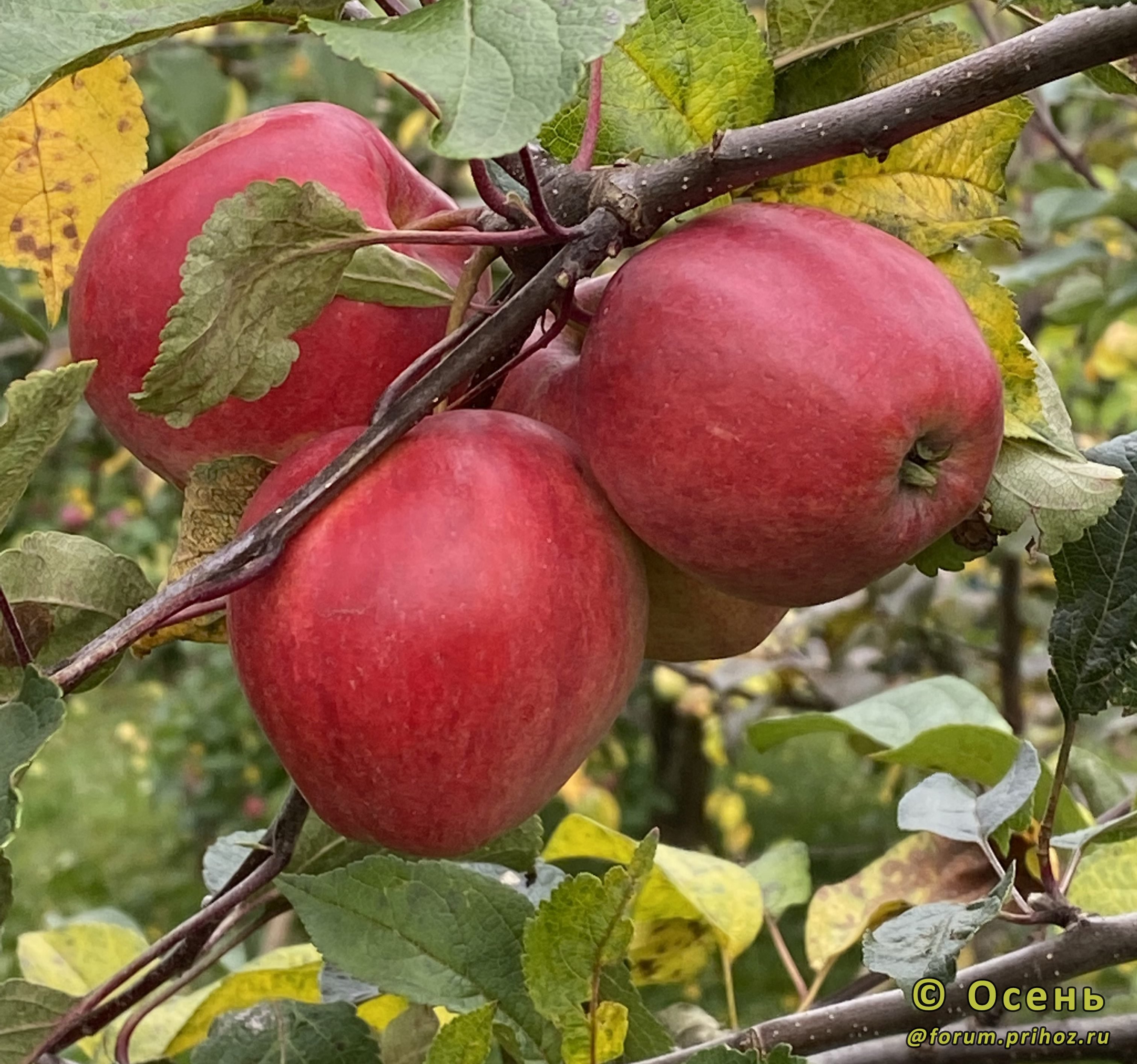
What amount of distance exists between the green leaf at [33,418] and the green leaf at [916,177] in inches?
13.8

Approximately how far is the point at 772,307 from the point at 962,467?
119 millimetres

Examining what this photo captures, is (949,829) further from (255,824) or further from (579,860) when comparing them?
(255,824)

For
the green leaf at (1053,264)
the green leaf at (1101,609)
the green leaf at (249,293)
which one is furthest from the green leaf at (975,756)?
the green leaf at (1053,264)

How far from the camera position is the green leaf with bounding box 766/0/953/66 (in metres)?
0.63

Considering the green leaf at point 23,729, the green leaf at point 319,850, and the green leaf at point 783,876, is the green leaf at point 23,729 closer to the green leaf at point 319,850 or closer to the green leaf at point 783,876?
the green leaf at point 319,850

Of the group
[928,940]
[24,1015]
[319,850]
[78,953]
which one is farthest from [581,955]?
[78,953]

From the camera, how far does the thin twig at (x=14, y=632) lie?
598mm

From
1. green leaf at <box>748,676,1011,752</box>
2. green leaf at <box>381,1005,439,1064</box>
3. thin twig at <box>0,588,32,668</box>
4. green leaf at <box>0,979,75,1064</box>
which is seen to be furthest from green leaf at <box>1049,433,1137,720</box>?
green leaf at <box>0,979,75,1064</box>

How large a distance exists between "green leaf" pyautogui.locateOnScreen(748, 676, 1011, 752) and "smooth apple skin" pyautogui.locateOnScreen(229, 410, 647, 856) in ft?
1.70

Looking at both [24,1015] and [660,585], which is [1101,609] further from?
[24,1015]

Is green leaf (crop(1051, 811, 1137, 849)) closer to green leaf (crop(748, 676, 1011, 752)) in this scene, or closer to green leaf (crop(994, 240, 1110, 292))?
green leaf (crop(748, 676, 1011, 752))

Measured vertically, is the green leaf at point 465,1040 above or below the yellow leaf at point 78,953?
above

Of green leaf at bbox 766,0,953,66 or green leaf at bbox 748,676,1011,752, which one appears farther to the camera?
green leaf at bbox 748,676,1011,752

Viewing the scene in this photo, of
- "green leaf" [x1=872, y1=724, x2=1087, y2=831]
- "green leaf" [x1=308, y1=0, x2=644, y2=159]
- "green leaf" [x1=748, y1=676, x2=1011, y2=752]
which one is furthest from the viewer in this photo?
→ "green leaf" [x1=748, y1=676, x2=1011, y2=752]
